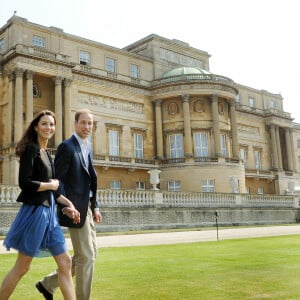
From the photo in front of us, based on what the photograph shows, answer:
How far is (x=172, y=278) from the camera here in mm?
7551

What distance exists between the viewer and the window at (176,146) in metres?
42.1

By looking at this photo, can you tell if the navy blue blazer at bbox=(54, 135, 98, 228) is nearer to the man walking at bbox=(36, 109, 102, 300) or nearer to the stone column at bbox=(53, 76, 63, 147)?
the man walking at bbox=(36, 109, 102, 300)

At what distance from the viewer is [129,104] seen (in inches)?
1639

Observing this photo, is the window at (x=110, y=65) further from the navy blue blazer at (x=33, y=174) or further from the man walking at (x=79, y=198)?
the navy blue blazer at (x=33, y=174)

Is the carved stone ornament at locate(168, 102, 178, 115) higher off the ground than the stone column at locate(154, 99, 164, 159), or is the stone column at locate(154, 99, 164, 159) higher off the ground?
the carved stone ornament at locate(168, 102, 178, 115)

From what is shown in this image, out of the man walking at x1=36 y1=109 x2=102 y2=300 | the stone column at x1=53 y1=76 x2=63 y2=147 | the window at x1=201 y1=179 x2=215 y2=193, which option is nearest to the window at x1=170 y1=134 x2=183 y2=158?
the window at x1=201 y1=179 x2=215 y2=193

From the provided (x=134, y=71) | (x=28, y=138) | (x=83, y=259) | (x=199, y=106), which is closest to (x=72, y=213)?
(x=83, y=259)

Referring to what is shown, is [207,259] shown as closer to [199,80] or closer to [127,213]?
[127,213]

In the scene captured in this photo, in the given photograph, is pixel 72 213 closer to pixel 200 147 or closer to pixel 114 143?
pixel 114 143

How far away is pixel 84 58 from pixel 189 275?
35030mm

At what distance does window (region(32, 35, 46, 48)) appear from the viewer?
37156 mm

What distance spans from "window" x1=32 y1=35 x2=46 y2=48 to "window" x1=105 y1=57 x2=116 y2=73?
6.76 metres

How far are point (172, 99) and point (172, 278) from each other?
36284 millimetres

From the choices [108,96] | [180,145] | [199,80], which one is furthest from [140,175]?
[199,80]
